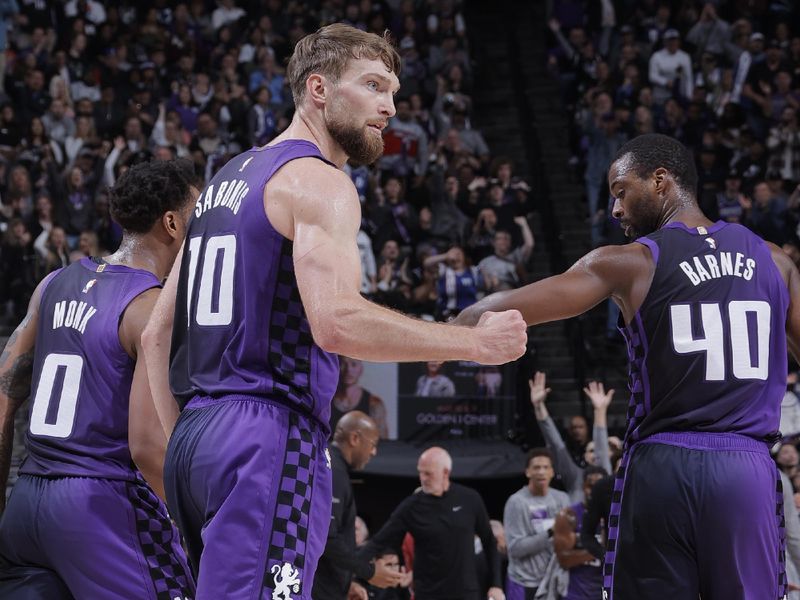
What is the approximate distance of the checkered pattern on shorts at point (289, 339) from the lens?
2998 millimetres

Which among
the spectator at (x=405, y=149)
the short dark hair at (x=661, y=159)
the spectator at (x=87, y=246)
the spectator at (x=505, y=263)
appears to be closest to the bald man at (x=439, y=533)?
the spectator at (x=505, y=263)

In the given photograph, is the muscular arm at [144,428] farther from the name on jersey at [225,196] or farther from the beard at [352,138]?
the beard at [352,138]

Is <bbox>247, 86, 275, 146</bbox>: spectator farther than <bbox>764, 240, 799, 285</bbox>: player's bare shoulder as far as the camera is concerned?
Yes

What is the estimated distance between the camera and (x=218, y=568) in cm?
282

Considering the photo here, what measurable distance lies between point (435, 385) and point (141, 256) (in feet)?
22.5

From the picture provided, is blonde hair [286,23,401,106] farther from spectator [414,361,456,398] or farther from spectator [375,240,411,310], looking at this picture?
spectator [375,240,411,310]

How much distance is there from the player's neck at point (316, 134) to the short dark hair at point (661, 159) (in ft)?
5.08

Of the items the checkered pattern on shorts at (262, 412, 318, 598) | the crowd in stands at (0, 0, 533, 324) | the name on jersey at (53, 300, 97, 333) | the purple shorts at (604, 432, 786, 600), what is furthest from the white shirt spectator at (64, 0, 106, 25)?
the checkered pattern on shorts at (262, 412, 318, 598)

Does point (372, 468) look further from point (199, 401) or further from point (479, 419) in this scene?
point (199, 401)

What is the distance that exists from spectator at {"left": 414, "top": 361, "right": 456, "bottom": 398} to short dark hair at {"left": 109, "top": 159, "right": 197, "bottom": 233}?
6695 millimetres

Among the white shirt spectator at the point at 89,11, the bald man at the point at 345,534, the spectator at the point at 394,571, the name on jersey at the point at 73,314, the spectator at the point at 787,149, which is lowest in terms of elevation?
the spectator at the point at 394,571

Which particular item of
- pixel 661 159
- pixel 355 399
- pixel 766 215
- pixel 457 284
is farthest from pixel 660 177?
pixel 766 215

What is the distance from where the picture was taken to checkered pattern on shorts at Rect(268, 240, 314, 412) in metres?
3.00

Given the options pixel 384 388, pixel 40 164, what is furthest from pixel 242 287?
pixel 40 164
